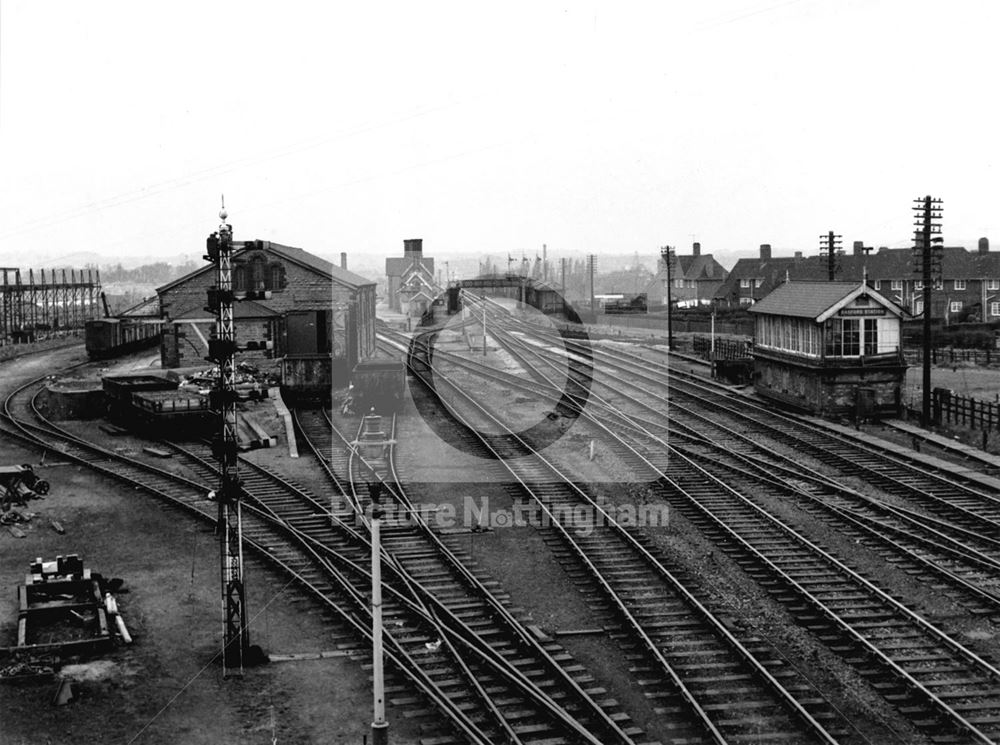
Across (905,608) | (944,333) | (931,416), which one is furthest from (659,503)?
(944,333)

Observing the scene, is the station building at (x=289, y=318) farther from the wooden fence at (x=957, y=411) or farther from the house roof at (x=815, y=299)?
the wooden fence at (x=957, y=411)

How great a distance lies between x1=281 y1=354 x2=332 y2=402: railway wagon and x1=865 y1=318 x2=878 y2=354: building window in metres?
17.7

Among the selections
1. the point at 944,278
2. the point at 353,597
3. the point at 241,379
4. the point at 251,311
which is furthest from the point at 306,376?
the point at 944,278


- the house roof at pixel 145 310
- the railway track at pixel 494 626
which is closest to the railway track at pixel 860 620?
the railway track at pixel 494 626

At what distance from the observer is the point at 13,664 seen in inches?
531

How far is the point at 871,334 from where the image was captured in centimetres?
3188

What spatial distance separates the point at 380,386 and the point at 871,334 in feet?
52.2

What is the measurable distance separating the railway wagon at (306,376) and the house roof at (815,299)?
15.4 m

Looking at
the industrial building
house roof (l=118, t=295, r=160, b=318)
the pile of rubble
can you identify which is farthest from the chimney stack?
the pile of rubble

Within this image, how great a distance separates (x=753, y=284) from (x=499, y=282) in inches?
892

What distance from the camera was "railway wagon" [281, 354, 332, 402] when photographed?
3466cm

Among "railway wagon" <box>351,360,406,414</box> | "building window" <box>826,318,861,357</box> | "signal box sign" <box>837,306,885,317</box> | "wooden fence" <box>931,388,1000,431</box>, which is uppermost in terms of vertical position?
"signal box sign" <box>837,306,885,317</box>

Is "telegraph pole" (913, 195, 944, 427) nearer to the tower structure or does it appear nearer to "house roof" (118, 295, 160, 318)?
the tower structure

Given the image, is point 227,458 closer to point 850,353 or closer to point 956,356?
point 850,353
